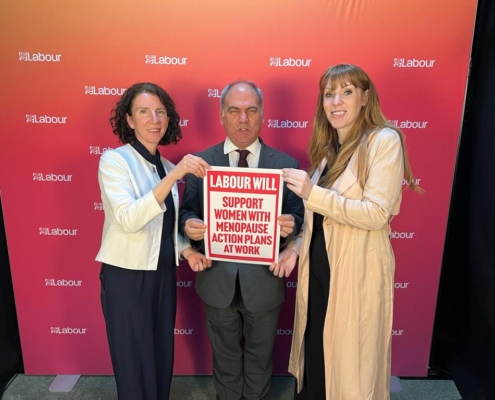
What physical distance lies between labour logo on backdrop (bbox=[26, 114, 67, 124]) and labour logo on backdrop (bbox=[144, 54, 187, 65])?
2.16 feet

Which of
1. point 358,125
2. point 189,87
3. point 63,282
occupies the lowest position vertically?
point 63,282

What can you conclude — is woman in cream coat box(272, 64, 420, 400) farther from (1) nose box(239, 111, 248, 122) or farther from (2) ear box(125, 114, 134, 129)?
(2) ear box(125, 114, 134, 129)

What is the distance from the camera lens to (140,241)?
5.84 feet

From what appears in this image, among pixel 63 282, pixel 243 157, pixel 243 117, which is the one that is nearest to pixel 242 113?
pixel 243 117

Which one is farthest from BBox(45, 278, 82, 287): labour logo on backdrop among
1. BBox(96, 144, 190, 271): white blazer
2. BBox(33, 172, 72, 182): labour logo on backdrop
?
BBox(96, 144, 190, 271): white blazer

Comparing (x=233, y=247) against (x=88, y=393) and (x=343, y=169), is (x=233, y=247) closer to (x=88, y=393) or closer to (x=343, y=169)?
(x=343, y=169)

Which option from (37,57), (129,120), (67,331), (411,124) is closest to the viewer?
(129,120)

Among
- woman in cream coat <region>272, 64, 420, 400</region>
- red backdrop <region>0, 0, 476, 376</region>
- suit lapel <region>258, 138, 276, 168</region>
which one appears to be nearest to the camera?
woman in cream coat <region>272, 64, 420, 400</region>

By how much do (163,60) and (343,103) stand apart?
49.2 inches

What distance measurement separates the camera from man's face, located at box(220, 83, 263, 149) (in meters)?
1.90

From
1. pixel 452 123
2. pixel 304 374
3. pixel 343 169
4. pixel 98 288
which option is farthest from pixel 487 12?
pixel 98 288

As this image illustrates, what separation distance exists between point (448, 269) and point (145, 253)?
2175 mm

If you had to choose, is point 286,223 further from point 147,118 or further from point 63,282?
point 63,282

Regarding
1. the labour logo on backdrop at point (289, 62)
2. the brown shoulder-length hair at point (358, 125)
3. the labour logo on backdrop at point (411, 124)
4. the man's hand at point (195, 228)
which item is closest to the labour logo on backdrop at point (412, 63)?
the labour logo on backdrop at point (411, 124)
